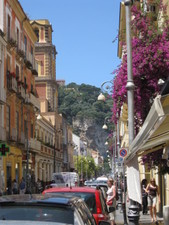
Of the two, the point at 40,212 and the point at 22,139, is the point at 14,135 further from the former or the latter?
the point at 40,212

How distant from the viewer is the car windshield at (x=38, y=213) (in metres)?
5.61

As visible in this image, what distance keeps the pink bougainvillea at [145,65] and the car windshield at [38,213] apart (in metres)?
9.71

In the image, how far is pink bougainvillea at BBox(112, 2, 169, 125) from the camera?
14.9m

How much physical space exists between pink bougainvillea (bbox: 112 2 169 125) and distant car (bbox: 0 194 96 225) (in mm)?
9544

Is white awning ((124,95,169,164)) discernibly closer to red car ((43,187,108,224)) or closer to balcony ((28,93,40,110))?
red car ((43,187,108,224))

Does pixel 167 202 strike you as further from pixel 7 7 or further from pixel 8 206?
pixel 7 7

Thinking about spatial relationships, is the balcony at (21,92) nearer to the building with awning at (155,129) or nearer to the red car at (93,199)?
the building with awning at (155,129)

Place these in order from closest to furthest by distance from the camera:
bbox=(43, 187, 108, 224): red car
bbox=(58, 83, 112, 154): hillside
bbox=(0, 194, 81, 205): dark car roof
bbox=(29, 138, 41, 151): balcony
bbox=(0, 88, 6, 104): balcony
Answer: bbox=(0, 194, 81, 205): dark car roof, bbox=(43, 187, 108, 224): red car, bbox=(0, 88, 6, 104): balcony, bbox=(29, 138, 41, 151): balcony, bbox=(58, 83, 112, 154): hillside

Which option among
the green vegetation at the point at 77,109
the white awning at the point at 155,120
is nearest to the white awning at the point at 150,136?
the white awning at the point at 155,120

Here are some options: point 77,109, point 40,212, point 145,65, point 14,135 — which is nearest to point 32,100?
point 14,135

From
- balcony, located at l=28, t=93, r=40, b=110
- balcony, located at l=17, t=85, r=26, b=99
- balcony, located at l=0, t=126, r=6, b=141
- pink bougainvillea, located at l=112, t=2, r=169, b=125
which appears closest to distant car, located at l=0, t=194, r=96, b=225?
pink bougainvillea, located at l=112, t=2, r=169, b=125

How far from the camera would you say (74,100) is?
634ft

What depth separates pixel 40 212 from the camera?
5.72m

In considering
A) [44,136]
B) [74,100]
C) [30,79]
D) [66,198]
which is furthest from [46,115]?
[74,100]
